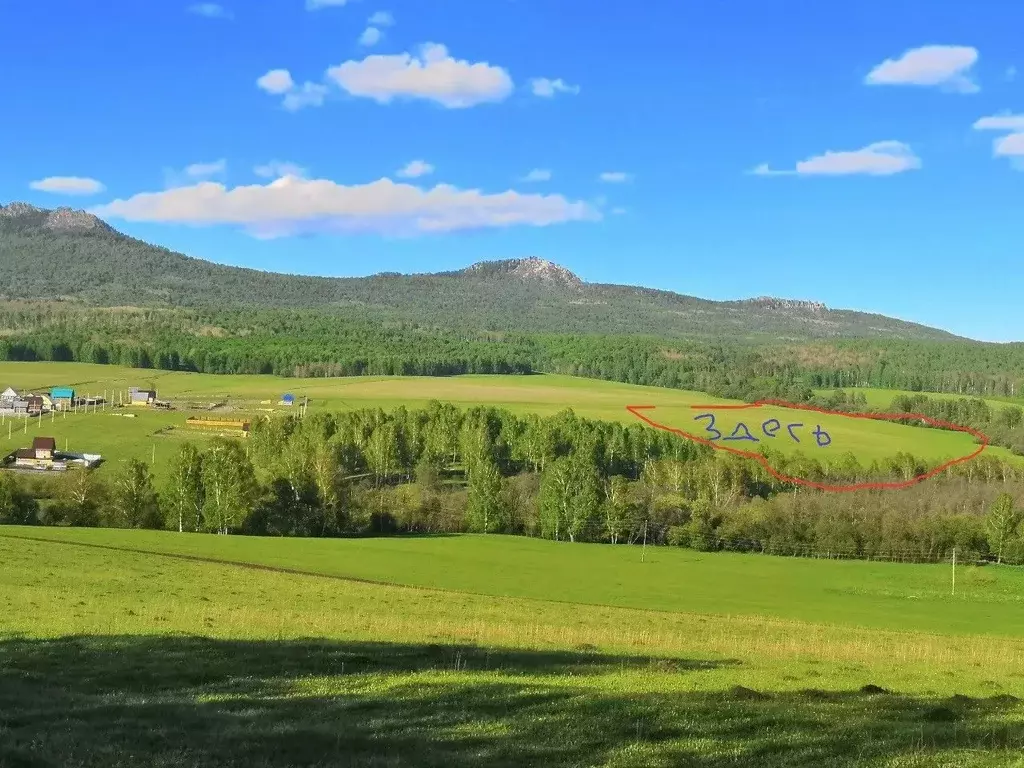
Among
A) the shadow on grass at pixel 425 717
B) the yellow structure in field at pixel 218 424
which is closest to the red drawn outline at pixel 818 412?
the yellow structure in field at pixel 218 424

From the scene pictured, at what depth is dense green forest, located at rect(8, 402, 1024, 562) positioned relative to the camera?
238 ft

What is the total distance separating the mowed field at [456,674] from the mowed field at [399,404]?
60514mm

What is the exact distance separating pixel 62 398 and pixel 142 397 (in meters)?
10.0

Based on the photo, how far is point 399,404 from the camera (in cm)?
13525

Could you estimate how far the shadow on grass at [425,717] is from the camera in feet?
35.9

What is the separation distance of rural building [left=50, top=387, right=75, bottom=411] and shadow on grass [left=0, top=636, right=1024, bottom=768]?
11574 cm

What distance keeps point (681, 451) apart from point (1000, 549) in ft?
118

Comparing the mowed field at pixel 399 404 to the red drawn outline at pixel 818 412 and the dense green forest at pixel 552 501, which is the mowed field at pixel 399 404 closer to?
the red drawn outline at pixel 818 412

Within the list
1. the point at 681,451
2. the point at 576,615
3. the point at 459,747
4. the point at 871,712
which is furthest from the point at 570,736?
the point at 681,451

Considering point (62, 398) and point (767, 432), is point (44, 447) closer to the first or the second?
point (62, 398)

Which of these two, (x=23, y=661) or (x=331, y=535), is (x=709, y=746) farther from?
(x=331, y=535)

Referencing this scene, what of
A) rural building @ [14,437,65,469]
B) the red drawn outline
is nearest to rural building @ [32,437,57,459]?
rural building @ [14,437,65,469]

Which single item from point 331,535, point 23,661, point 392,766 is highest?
point 392,766

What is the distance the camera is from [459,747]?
11461mm
